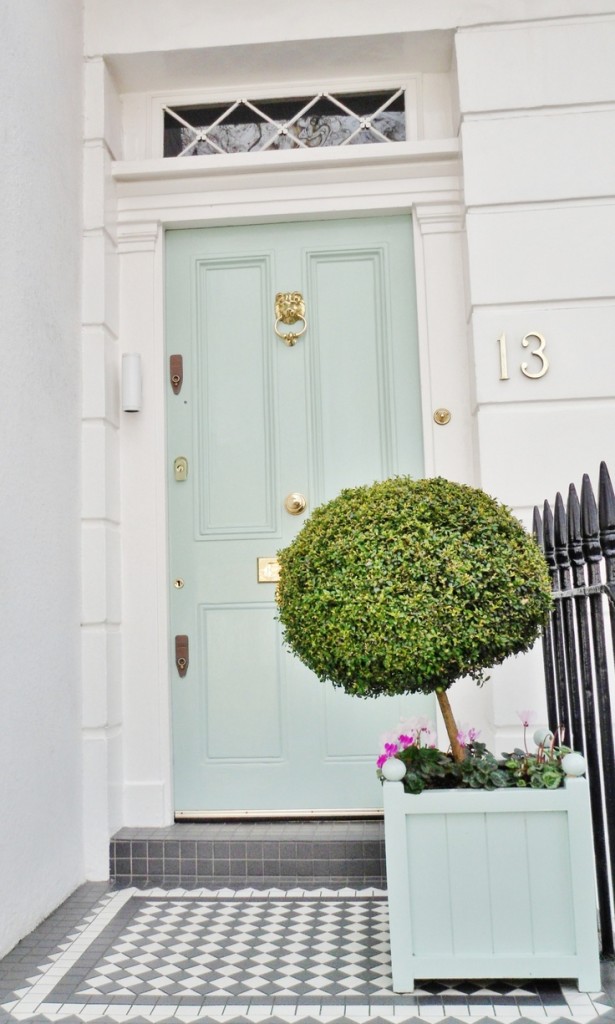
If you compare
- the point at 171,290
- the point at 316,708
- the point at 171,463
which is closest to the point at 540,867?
the point at 316,708

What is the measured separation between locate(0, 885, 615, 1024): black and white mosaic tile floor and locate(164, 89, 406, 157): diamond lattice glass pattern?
9.46ft

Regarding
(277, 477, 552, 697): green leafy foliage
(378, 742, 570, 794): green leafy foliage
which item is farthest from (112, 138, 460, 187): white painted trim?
(378, 742, 570, 794): green leafy foliage

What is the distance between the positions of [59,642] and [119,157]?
2017 millimetres

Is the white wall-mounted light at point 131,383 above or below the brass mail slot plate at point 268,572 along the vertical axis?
above

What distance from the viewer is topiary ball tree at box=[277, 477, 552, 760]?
202cm

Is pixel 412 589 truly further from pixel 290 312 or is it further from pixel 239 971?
pixel 290 312

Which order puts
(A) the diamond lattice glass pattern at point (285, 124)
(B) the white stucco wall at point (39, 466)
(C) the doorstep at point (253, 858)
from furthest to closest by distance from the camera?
1. (A) the diamond lattice glass pattern at point (285, 124)
2. (C) the doorstep at point (253, 858)
3. (B) the white stucco wall at point (39, 466)

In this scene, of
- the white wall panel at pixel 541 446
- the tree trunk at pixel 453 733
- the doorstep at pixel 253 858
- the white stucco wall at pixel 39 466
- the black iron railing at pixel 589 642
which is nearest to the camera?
the black iron railing at pixel 589 642

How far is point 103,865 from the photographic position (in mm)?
3123

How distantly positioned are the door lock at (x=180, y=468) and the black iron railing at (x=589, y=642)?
153cm

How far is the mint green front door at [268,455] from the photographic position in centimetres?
339

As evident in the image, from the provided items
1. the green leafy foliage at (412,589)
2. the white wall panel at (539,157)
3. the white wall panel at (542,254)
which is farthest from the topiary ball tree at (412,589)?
A: the white wall panel at (539,157)

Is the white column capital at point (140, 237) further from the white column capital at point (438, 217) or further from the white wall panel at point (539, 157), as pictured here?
the white wall panel at point (539, 157)

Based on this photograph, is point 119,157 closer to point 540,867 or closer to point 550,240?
point 550,240
